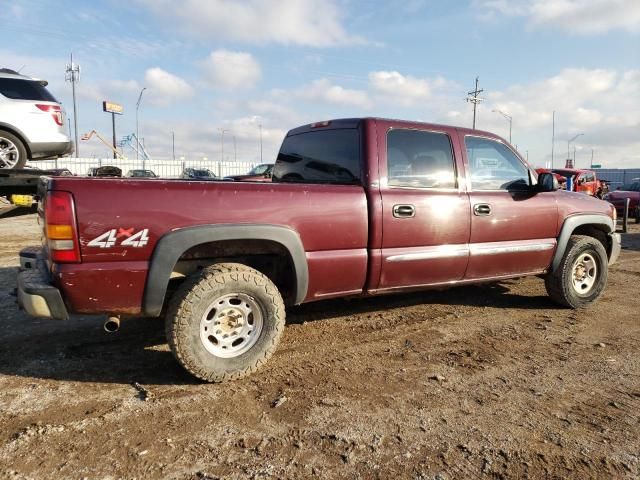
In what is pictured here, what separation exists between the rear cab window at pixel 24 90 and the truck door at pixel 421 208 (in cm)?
597

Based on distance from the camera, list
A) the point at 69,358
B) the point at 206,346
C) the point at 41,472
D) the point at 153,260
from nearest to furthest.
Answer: the point at 41,472, the point at 153,260, the point at 206,346, the point at 69,358

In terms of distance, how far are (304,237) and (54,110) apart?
19.7 ft

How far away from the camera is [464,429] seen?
2.69m

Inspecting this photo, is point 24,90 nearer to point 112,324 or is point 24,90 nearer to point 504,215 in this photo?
point 112,324

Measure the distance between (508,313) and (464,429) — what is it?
2.60m

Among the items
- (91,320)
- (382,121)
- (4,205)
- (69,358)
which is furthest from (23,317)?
(382,121)

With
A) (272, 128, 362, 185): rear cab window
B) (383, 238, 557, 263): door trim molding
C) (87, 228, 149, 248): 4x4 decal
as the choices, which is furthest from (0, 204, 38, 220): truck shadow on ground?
(383, 238, 557, 263): door trim molding

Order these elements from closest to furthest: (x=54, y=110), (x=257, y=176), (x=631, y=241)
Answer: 1. (x=54, y=110)
2. (x=631, y=241)
3. (x=257, y=176)

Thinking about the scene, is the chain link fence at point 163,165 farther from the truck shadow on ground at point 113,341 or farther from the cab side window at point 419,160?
the cab side window at point 419,160

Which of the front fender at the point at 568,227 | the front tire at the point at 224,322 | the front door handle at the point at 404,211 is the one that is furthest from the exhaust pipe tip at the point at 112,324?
the front fender at the point at 568,227

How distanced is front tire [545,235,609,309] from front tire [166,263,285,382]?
328cm

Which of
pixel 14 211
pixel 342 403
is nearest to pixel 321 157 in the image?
pixel 342 403

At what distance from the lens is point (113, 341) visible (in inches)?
159

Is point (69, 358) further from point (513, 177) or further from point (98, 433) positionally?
point (513, 177)
